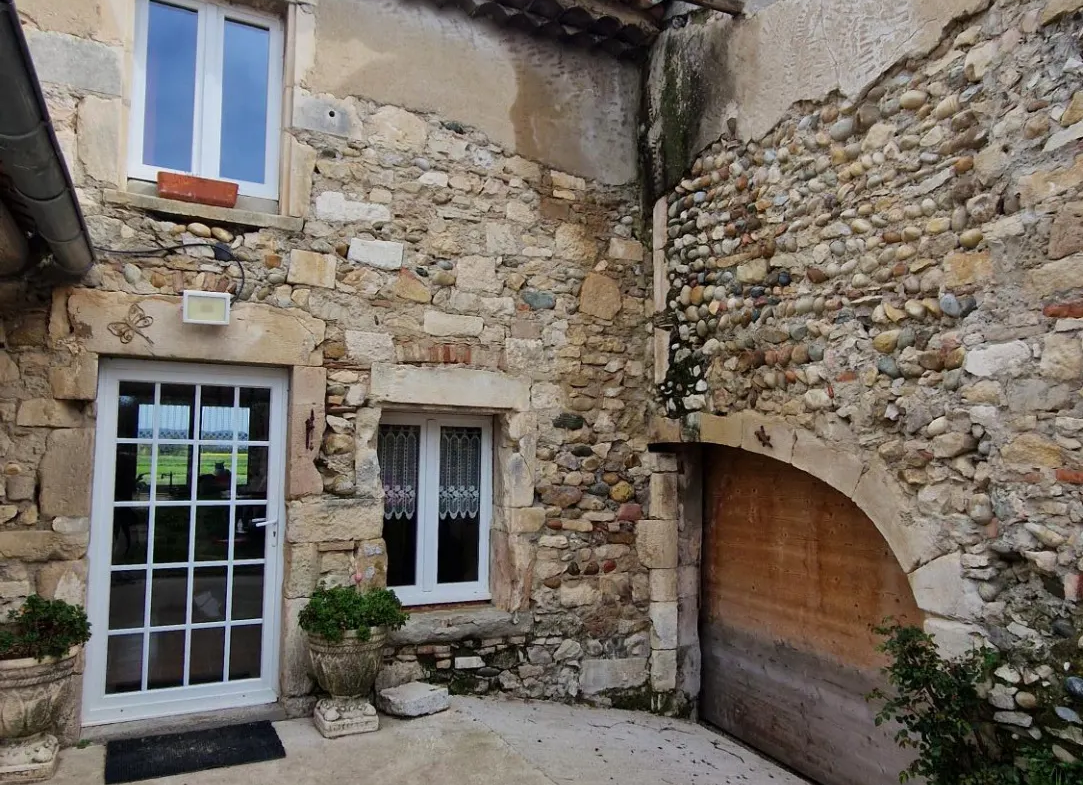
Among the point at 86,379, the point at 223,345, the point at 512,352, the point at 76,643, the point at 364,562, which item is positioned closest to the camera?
the point at 76,643

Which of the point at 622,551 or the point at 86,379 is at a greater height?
the point at 86,379

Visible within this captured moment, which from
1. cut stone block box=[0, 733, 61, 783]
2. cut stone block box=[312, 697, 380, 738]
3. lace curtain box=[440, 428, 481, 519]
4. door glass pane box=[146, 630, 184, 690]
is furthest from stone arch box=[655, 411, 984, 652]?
cut stone block box=[0, 733, 61, 783]

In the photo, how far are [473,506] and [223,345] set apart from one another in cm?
165

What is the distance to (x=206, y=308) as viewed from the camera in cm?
371

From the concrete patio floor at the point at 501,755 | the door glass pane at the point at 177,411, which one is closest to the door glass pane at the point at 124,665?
the concrete patio floor at the point at 501,755

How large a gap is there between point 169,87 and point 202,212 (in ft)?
2.26

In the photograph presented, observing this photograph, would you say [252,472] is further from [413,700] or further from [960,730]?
[960,730]

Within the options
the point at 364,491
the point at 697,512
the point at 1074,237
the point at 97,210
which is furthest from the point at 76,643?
the point at 1074,237

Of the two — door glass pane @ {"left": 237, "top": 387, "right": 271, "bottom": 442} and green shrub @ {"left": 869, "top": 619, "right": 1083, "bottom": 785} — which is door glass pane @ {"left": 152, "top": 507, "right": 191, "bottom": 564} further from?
green shrub @ {"left": 869, "top": 619, "right": 1083, "bottom": 785}

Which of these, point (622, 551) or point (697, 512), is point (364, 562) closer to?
point (622, 551)

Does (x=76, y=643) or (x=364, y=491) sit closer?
(x=76, y=643)

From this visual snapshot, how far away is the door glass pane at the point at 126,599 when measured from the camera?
3.66 meters

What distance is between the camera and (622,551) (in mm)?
4805

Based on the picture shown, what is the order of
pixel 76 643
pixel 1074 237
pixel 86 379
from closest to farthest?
1. pixel 1074 237
2. pixel 76 643
3. pixel 86 379
